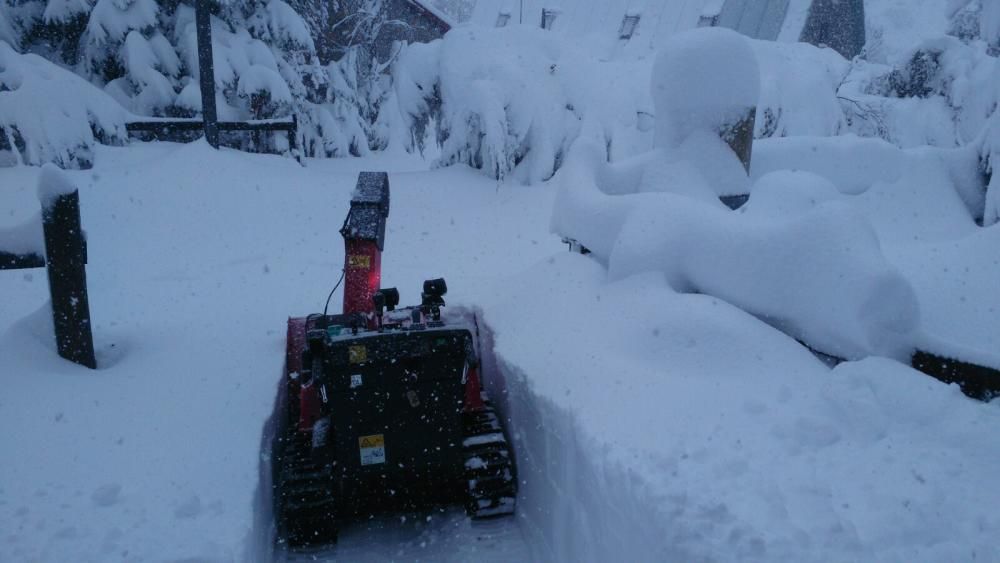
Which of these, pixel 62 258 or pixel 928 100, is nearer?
pixel 62 258

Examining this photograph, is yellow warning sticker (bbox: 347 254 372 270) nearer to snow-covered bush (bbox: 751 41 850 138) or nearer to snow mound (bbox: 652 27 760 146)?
snow mound (bbox: 652 27 760 146)

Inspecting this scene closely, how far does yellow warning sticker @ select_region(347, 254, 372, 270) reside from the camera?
4512 millimetres

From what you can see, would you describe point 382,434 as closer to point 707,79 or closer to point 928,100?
point 707,79

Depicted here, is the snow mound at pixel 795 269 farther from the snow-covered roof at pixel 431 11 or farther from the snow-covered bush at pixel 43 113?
the snow-covered roof at pixel 431 11

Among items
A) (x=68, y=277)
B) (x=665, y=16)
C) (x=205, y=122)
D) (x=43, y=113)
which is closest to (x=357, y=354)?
(x=68, y=277)

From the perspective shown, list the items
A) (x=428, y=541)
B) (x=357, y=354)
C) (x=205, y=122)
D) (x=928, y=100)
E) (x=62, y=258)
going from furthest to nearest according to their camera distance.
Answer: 1. (x=928, y=100)
2. (x=205, y=122)
3. (x=62, y=258)
4. (x=428, y=541)
5. (x=357, y=354)

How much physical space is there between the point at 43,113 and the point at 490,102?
6.32 metres

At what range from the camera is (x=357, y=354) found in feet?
12.2

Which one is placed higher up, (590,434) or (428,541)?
(590,434)

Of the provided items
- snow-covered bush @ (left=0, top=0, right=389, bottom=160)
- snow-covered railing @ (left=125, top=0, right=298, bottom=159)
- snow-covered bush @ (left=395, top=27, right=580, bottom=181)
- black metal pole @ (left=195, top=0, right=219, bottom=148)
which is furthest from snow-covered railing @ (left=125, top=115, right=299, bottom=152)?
snow-covered bush @ (left=395, top=27, right=580, bottom=181)

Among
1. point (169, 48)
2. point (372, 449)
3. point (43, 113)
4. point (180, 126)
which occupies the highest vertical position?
point (169, 48)

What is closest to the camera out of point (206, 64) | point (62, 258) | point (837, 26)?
point (62, 258)

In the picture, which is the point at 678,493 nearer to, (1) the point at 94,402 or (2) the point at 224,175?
(1) the point at 94,402

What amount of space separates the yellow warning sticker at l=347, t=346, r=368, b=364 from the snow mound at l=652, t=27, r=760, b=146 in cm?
305
